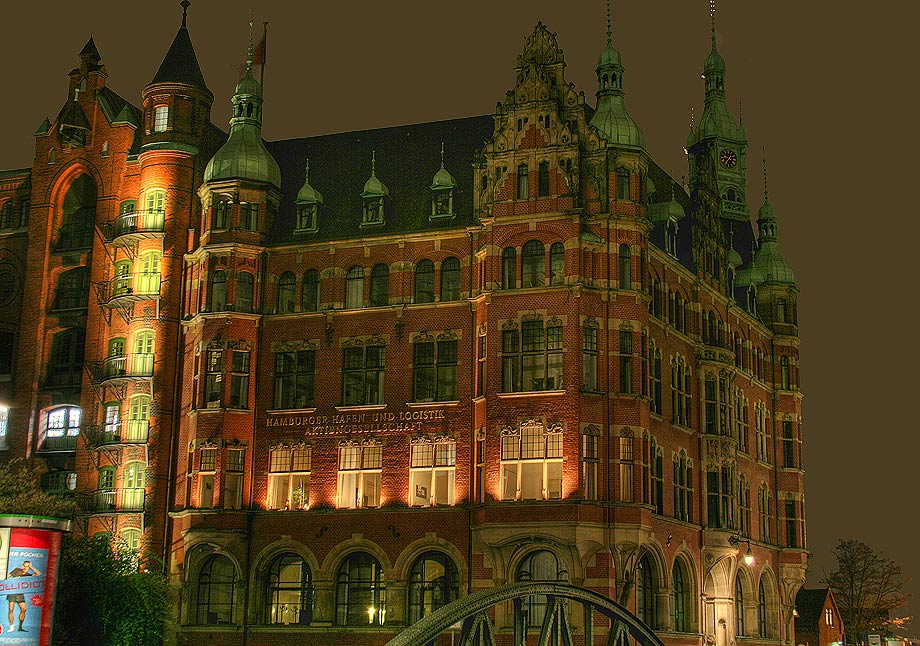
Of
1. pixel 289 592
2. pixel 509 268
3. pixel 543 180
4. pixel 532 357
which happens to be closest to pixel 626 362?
pixel 532 357

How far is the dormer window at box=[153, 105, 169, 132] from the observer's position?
74.4 m

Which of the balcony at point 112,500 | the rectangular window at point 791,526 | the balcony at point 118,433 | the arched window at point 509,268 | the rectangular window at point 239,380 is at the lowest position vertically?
the balcony at point 112,500

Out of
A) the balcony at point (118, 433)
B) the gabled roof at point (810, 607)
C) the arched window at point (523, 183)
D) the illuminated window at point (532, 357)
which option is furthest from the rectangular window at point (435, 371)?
the gabled roof at point (810, 607)

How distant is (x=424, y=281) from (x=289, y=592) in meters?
14.9

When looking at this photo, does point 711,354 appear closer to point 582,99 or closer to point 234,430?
point 582,99

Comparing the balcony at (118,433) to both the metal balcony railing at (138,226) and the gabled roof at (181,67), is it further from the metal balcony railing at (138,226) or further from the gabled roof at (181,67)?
the gabled roof at (181,67)

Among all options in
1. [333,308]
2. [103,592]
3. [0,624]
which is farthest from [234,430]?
[0,624]

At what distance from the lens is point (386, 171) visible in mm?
73375

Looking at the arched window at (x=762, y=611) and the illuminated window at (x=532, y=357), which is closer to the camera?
the illuminated window at (x=532, y=357)

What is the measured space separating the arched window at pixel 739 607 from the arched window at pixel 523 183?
24480 millimetres

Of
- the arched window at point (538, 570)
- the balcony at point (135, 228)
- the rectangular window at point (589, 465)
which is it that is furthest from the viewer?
the balcony at point (135, 228)

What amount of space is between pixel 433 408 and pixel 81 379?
18.5m

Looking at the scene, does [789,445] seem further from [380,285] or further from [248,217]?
[248,217]

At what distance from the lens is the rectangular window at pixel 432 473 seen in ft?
217
